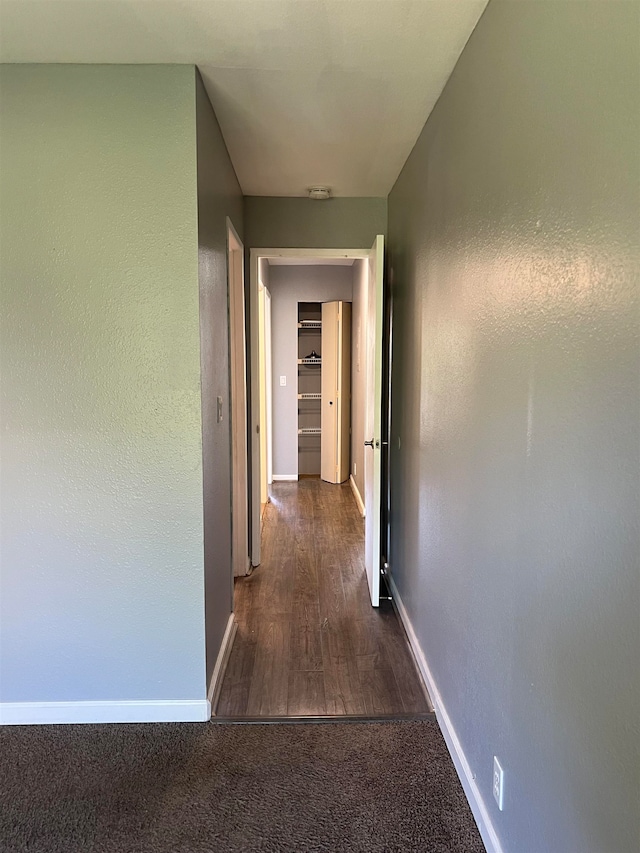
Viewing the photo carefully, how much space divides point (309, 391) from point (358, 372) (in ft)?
4.97

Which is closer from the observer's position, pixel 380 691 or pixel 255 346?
pixel 380 691

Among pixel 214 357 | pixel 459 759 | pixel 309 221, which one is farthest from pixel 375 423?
pixel 459 759

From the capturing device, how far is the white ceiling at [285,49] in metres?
1.67

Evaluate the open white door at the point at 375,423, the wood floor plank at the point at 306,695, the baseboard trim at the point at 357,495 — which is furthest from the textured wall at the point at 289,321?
the wood floor plank at the point at 306,695

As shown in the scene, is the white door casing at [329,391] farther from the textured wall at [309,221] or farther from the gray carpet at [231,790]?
the gray carpet at [231,790]

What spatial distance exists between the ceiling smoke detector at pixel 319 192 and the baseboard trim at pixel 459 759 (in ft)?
8.49

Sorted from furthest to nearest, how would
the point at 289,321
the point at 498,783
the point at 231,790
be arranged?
the point at 289,321 < the point at 231,790 < the point at 498,783

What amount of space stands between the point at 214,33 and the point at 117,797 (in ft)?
8.21

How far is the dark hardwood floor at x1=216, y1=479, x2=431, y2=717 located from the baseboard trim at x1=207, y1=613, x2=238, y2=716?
28 mm


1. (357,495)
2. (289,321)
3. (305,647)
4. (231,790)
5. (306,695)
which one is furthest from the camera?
(289,321)

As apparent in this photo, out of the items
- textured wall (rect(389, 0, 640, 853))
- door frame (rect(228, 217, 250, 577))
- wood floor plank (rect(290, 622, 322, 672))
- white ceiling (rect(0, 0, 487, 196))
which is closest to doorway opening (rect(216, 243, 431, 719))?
wood floor plank (rect(290, 622, 322, 672))

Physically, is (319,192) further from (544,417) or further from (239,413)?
(544,417)

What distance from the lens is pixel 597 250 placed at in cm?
101

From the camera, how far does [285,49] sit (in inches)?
74.2
